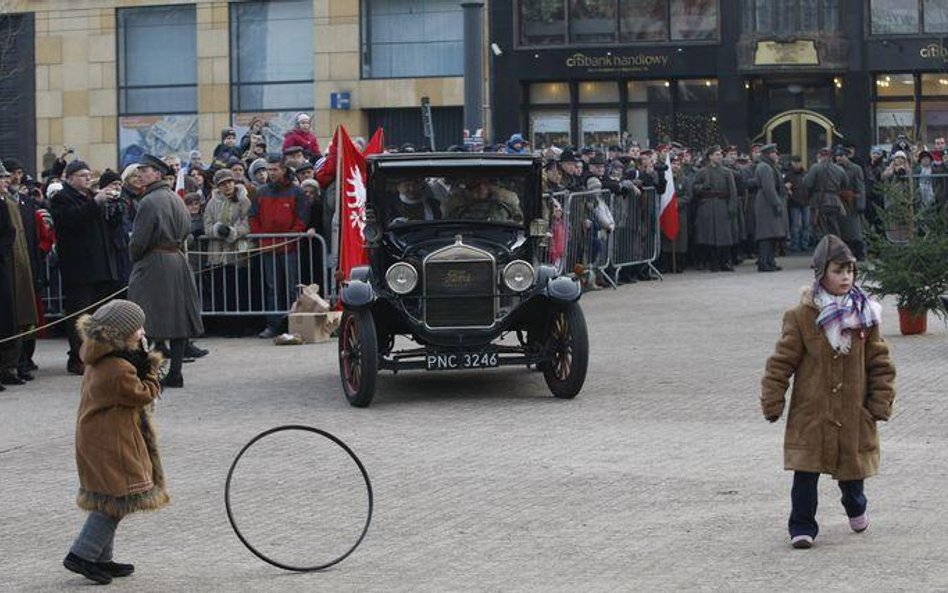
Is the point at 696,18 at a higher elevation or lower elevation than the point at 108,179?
higher

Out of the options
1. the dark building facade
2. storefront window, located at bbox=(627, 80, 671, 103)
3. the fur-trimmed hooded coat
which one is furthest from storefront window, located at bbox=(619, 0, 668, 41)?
the fur-trimmed hooded coat

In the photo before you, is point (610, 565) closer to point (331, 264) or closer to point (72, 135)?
point (331, 264)

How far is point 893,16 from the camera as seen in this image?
3912cm

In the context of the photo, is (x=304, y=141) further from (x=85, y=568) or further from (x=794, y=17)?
(x=794, y=17)

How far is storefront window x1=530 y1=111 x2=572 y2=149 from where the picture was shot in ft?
133

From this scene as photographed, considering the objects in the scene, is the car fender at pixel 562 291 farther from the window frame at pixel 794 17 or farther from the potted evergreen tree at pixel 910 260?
the window frame at pixel 794 17

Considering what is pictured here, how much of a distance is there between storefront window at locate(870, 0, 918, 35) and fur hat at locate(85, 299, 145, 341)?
32.3 m

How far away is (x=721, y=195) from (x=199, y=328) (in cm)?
1441

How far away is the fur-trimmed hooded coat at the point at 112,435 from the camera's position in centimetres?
875

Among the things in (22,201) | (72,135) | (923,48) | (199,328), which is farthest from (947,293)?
(72,135)

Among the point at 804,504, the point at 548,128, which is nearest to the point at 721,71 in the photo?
the point at 548,128

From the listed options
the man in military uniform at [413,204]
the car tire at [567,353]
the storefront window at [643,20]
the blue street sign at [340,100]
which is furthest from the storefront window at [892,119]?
the car tire at [567,353]

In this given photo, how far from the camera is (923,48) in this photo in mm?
38812

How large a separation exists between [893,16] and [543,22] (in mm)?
7254
